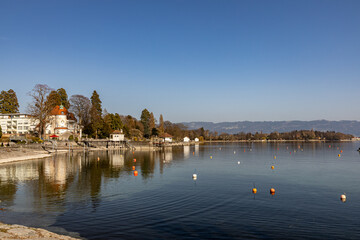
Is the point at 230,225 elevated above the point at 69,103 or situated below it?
below

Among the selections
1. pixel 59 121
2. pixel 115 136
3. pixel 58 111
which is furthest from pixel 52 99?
pixel 115 136

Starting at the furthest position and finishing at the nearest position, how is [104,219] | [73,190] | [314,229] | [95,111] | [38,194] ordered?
1. [95,111]
2. [73,190]
3. [38,194]
4. [104,219]
5. [314,229]

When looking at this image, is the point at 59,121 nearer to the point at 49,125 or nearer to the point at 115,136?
the point at 49,125

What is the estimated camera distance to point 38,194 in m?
26.6

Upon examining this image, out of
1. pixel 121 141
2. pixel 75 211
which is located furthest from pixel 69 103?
pixel 75 211

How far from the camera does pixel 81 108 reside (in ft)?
348

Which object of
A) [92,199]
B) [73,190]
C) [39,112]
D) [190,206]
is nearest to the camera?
[190,206]

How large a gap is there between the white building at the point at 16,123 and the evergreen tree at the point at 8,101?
5.63 m

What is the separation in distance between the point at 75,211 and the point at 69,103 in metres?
102

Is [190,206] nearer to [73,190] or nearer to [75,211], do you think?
[75,211]

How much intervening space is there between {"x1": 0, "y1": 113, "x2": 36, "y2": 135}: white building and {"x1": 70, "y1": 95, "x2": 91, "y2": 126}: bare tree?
23.1m

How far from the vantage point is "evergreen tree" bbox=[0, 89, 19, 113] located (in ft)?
387

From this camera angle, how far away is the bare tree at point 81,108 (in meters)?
105

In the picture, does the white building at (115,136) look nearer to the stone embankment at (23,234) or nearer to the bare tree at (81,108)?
the bare tree at (81,108)
